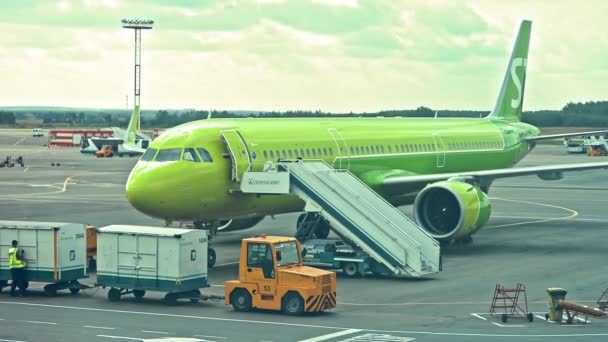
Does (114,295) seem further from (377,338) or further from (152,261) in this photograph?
(377,338)

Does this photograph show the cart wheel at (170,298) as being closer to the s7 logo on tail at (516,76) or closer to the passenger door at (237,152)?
the passenger door at (237,152)

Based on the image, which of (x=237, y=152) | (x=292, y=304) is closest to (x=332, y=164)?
(x=237, y=152)

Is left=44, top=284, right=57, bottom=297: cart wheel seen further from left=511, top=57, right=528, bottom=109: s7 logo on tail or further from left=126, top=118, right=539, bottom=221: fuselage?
left=511, top=57, right=528, bottom=109: s7 logo on tail

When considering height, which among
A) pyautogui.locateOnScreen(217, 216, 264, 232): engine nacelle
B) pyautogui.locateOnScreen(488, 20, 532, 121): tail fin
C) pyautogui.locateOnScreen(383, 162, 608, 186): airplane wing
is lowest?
pyautogui.locateOnScreen(217, 216, 264, 232): engine nacelle

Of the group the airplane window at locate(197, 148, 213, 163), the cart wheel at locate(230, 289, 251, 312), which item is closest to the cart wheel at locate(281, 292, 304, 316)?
the cart wheel at locate(230, 289, 251, 312)

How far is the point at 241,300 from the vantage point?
103ft

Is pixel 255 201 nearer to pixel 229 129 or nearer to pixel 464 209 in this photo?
pixel 229 129

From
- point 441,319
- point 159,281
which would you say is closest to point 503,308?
point 441,319

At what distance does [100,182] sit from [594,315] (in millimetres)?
63854

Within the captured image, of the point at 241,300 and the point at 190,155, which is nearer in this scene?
the point at 241,300

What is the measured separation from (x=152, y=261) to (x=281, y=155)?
37.9ft

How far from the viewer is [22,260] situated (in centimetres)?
3438

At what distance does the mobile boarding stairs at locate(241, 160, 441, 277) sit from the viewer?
37.8 metres

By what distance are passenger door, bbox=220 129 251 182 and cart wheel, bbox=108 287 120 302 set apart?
8335 mm
